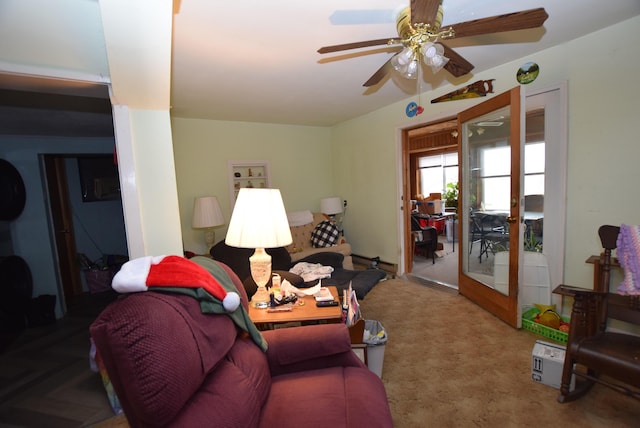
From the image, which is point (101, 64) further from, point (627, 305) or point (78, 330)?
point (627, 305)

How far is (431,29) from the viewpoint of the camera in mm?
1581

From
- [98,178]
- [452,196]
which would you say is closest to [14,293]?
[98,178]

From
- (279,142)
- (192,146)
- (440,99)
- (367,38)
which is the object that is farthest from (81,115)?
(440,99)

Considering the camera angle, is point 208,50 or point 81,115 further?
point 81,115

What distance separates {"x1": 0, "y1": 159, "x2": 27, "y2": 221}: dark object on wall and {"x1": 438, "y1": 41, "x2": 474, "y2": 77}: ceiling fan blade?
4.45 meters

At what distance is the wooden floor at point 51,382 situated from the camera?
1.87 m

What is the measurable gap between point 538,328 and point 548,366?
27.4 inches

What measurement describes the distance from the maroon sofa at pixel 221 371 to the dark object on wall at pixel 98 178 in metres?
3.99

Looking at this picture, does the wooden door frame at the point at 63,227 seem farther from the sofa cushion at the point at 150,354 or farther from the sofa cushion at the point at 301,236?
the sofa cushion at the point at 150,354

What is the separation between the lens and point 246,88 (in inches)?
121

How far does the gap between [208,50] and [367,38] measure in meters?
1.21

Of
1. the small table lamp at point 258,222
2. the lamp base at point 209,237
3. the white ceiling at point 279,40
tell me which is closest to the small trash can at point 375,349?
the small table lamp at point 258,222

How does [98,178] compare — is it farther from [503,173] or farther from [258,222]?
[503,173]

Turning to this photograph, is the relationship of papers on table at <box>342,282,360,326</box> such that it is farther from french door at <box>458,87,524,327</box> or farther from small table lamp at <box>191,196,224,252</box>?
small table lamp at <box>191,196,224,252</box>
